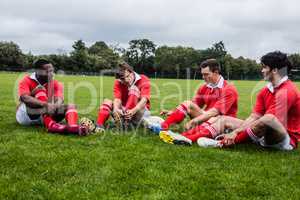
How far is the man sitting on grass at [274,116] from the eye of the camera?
7.16 m

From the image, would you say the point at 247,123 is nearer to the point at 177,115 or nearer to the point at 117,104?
the point at 177,115

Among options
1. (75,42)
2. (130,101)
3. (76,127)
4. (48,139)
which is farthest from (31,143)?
(75,42)

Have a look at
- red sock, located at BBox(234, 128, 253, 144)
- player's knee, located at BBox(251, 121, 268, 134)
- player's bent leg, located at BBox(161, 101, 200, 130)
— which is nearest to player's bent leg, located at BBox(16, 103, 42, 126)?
player's bent leg, located at BBox(161, 101, 200, 130)

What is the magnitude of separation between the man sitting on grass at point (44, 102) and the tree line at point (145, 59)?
246 feet

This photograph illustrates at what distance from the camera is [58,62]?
94000 millimetres

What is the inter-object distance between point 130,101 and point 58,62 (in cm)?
8713

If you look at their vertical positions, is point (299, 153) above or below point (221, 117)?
below

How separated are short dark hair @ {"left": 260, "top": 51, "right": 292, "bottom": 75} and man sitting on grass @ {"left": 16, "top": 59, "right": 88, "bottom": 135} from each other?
347 cm

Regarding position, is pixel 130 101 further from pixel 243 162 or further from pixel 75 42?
pixel 75 42

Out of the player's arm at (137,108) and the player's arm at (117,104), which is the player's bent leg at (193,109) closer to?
the player's arm at (137,108)

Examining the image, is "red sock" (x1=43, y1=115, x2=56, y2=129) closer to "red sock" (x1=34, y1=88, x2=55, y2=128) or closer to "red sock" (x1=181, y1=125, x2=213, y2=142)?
"red sock" (x1=34, y1=88, x2=55, y2=128)

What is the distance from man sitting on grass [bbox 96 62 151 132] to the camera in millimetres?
9086

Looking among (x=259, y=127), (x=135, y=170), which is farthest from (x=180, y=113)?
(x=135, y=170)

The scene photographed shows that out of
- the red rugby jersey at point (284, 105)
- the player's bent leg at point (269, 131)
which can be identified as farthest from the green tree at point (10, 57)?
the player's bent leg at point (269, 131)
